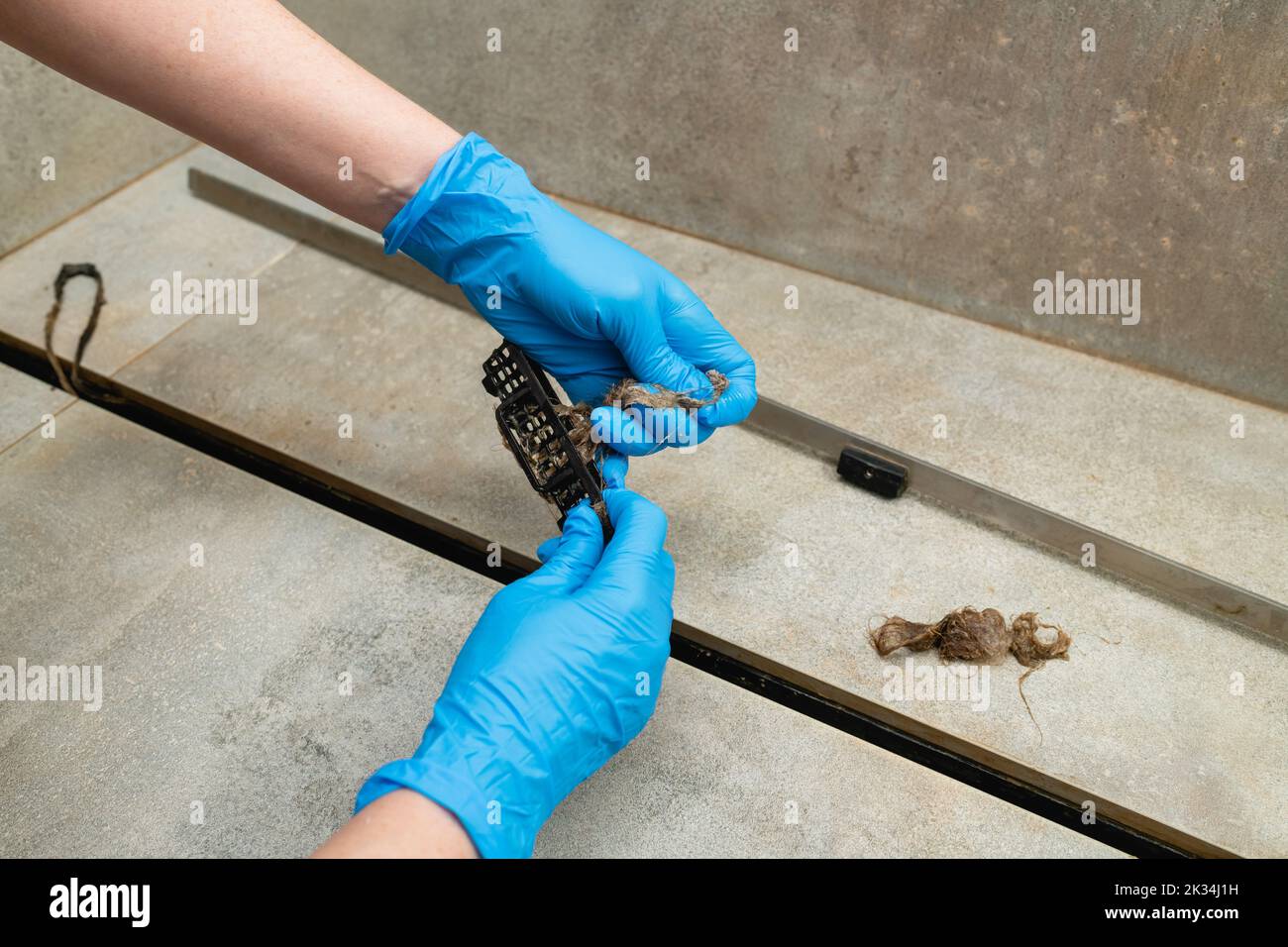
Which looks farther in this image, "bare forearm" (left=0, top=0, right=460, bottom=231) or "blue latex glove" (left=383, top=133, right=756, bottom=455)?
"blue latex glove" (left=383, top=133, right=756, bottom=455)

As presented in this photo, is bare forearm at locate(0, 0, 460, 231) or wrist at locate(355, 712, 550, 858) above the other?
bare forearm at locate(0, 0, 460, 231)

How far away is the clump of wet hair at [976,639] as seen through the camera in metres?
1.87

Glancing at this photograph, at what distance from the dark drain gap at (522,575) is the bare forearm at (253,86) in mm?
676

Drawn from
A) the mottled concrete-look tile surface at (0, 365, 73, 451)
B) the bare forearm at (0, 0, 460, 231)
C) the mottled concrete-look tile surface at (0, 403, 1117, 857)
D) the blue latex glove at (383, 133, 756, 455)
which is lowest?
the mottled concrete-look tile surface at (0, 403, 1117, 857)

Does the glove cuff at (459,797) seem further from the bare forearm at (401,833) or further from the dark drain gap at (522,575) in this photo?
the dark drain gap at (522,575)

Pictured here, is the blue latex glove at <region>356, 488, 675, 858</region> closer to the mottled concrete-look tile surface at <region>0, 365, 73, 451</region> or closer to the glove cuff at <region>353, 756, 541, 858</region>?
the glove cuff at <region>353, 756, 541, 858</region>

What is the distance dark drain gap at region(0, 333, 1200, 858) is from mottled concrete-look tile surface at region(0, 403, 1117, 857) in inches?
1.7

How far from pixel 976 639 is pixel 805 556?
37 centimetres

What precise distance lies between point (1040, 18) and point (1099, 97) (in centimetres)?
21

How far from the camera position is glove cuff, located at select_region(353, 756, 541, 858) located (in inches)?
52.7

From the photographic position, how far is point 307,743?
1.75m

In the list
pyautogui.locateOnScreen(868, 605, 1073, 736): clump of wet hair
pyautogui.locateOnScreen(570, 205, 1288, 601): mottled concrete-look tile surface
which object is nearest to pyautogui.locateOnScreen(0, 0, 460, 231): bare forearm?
pyautogui.locateOnScreen(570, 205, 1288, 601): mottled concrete-look tile surface

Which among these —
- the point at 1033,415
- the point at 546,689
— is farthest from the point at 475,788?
the point at 1033,415

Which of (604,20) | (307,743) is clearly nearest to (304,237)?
(604,20)
